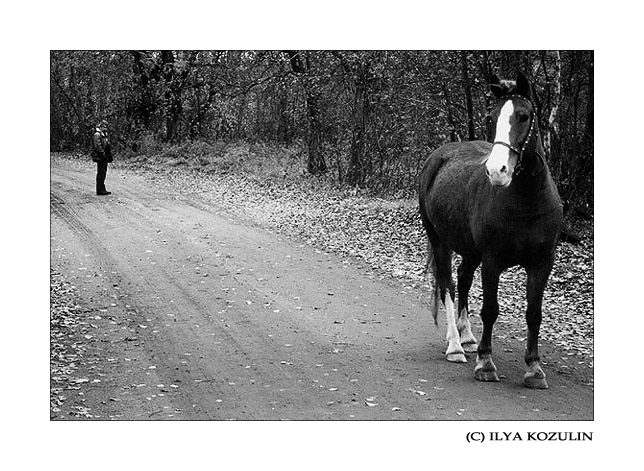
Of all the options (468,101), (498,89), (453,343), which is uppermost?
(468,101)

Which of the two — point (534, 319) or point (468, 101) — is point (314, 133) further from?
point (534, 319)

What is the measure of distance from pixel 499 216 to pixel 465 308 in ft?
5.41

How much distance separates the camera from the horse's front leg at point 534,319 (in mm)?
6164

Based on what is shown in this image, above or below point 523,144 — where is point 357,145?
above

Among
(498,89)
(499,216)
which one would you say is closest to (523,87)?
(498,89)

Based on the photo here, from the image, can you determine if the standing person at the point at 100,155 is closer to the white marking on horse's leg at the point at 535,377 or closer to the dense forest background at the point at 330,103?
the dense forest background at the point at 330,103

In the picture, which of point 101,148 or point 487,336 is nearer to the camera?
point 487,336

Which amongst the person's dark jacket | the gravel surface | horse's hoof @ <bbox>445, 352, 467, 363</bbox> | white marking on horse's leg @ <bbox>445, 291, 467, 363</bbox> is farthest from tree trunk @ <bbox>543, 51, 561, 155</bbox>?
the person's dark jacket

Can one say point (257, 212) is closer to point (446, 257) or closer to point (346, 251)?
point (346, 251)

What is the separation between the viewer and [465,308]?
7.57 meters

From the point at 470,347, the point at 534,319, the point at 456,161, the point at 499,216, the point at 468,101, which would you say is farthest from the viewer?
the point at 468,101

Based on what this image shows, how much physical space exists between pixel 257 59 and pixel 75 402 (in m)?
8.98

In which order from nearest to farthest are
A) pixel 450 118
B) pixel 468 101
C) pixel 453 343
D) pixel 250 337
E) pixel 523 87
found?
pixel 523 87, pixel 453 343, pixel 250 337, pixel 468 101, pixel 450 118

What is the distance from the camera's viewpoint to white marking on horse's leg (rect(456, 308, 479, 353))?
7.42 metres
